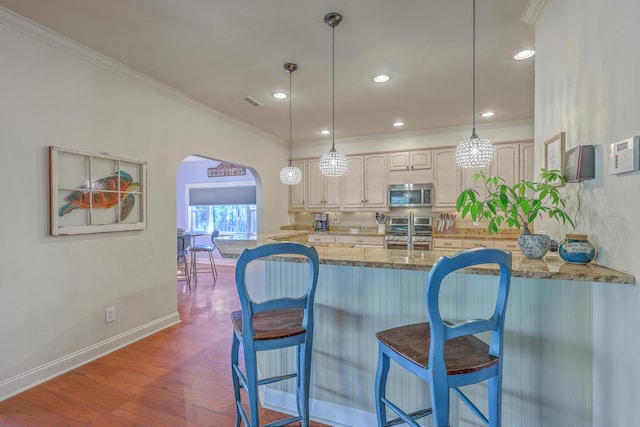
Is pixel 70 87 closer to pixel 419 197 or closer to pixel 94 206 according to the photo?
pixel 94 206

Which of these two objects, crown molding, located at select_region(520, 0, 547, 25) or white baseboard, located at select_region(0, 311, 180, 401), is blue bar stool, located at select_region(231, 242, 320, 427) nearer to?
white baseboard, located at select_region(0, 311, 180, 401)

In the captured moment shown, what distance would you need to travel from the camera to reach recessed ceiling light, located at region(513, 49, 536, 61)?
249cm

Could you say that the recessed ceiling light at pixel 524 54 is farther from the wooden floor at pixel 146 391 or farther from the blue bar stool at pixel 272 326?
the wooden floor at pixel 146 391

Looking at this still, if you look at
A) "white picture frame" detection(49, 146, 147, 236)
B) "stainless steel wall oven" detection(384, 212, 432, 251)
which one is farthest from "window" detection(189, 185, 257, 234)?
"white picture frame" detection(49, 146, 147, 236)

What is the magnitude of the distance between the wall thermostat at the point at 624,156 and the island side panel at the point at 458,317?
0.55m

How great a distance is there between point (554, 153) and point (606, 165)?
49 centimetres

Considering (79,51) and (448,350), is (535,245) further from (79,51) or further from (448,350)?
(79,51)

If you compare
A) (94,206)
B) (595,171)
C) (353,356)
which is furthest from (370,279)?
(94,206)

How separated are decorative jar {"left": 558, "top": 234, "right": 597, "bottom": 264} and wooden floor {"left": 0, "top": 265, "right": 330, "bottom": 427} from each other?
1.81m

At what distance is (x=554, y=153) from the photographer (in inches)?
68.9

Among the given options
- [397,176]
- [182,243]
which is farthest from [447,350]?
[182,243]

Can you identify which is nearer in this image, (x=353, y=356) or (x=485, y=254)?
(x=485, y=254)

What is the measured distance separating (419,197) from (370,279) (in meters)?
3.39

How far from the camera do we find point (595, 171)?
1.38 m
